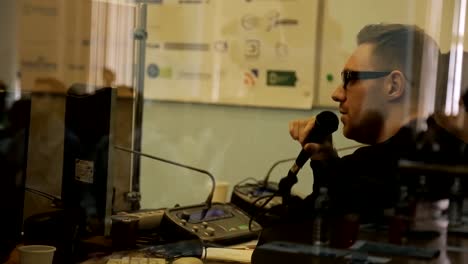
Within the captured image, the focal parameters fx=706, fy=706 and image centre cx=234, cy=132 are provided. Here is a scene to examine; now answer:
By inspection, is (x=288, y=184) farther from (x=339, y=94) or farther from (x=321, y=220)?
(x=339, y=94)

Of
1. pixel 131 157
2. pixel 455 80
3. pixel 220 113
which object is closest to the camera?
pixel 455 80

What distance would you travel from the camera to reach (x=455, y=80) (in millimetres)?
1659

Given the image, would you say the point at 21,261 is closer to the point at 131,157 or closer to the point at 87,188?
the point at 87,188

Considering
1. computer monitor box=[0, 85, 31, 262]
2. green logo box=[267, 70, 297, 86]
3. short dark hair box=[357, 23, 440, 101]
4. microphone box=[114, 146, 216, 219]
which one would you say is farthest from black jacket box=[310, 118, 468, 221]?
computer monitor box=[0, 85, 31, 262]

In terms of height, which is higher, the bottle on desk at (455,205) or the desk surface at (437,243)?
the bottle on desk at (455,205)

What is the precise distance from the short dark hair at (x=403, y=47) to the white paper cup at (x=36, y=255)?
836mm

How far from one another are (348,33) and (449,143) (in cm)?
38

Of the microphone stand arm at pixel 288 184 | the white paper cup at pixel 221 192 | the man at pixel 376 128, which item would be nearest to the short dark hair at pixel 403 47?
the man at pixel 376 128

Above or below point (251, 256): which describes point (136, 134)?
above

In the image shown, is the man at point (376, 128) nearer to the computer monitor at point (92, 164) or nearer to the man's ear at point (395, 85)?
the man's ear at point (395, 85)

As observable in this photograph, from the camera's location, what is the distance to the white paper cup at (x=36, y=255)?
150 cm

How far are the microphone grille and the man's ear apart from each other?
131 millimetres

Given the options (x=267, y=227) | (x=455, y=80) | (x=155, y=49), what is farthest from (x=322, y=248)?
(x=155, y=49)

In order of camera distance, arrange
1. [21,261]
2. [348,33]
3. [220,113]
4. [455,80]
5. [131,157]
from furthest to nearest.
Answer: [220,113], [131,157], [348,33], [455,80], [21,261]
